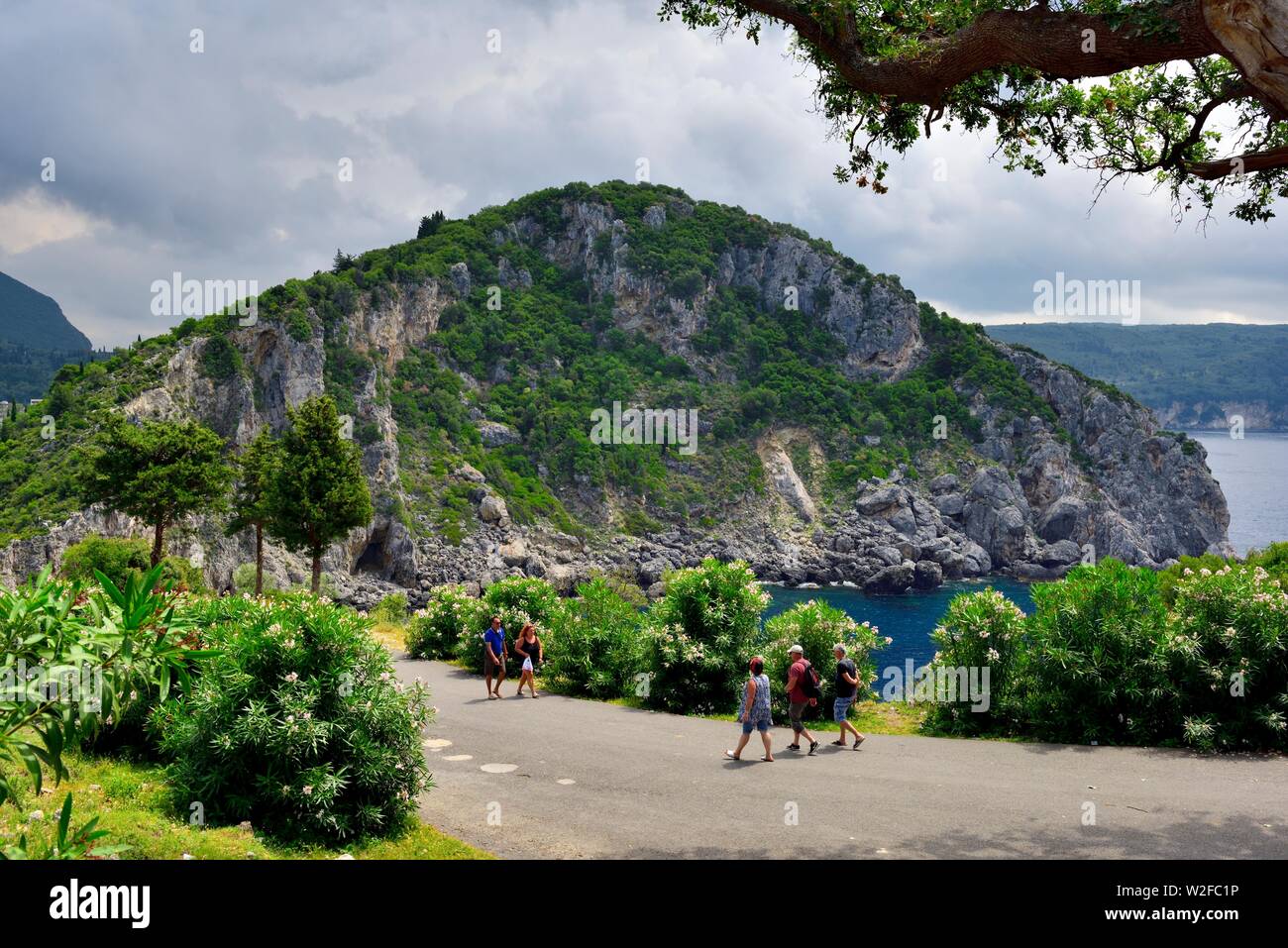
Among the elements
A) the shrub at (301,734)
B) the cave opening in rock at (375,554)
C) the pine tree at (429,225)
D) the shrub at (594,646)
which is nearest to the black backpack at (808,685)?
the shrub at (594,646)

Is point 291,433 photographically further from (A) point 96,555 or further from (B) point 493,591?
(B) point 493,591

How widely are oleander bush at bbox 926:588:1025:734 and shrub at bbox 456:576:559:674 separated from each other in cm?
978

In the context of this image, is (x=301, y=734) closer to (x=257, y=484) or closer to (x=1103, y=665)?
(x=1103, y=665)

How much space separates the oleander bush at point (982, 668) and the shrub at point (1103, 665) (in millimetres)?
361

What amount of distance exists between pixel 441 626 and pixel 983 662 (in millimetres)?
15198

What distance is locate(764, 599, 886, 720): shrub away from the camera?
15.3 metres

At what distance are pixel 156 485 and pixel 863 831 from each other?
33569 millimetres

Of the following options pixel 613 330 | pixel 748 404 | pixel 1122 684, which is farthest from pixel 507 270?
pixel 1122 684

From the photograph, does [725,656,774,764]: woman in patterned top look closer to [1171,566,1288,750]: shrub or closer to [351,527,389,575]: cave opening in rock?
[1171,566,1288,750]: shrub

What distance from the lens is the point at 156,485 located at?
1330 inches

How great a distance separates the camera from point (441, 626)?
23.8 metres

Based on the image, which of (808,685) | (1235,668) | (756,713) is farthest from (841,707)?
(1235,668)

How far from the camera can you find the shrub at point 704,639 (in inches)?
621

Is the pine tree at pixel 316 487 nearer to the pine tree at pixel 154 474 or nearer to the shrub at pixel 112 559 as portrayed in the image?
the pine tree at pixel 154 474
